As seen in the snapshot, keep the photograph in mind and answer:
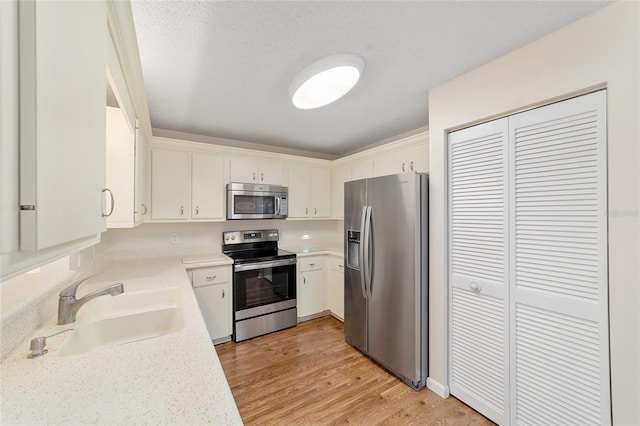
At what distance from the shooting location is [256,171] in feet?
10.5

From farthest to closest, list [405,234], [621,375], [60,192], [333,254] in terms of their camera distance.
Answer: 1. [333,254]
2. [405,234]
3. [621,375]
4. [60,192]

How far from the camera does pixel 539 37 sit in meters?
1.44

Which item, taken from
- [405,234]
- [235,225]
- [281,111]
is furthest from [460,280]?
[235,225]

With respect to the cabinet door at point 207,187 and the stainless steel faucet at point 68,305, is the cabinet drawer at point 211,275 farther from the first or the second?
the stainless steel faucet at point 68,305

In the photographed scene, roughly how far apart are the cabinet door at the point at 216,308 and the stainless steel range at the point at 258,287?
2.8 inches

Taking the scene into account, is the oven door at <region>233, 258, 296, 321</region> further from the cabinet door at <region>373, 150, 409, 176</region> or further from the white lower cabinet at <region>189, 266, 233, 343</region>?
the cabinet door at <region>373, 150, 409, 176</region>

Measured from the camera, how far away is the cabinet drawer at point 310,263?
3.24m

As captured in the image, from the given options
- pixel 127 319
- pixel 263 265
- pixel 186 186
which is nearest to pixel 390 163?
pixel 263 265

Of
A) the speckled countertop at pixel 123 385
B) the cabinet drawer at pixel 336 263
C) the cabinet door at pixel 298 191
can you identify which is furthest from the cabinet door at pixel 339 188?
the speckled countertop at pixel 123 385

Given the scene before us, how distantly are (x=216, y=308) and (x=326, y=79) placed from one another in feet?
7.81

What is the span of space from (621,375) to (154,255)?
12.0 ft

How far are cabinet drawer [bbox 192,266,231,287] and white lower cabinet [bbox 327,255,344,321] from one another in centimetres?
→ 126

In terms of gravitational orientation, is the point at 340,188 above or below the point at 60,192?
above

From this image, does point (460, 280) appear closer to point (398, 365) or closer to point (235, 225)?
point (398, 365)
